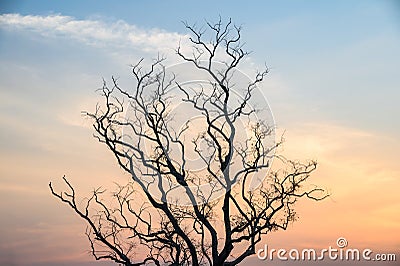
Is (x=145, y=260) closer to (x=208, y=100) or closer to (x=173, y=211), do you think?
(x=173, y=211)

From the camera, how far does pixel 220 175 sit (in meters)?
18.9

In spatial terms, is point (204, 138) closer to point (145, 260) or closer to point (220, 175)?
point (220, 175)

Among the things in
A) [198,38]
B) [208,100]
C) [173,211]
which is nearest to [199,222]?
[173,211]

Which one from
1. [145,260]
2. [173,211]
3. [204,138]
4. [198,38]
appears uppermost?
[198,38]

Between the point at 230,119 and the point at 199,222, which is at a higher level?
the point at 230,119

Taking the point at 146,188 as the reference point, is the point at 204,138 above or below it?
above

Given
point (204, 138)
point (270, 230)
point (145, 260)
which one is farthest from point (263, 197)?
point (145, 260)

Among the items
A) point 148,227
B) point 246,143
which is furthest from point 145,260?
point 246,143

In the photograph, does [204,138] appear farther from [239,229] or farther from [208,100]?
[239,229]

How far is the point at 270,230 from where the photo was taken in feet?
62.0

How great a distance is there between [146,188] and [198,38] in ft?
14.3

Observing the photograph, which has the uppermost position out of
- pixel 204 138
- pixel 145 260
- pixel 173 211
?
pixel 204 138

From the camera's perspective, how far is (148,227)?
63.4 ft

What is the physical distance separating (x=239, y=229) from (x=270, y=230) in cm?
93
